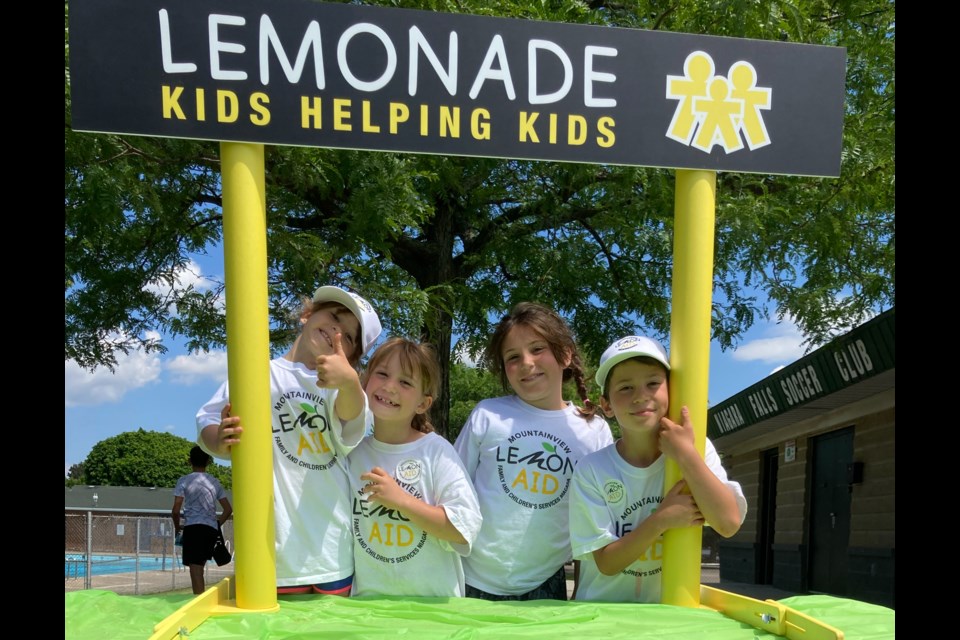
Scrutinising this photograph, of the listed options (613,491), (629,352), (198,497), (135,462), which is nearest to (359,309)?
(629,352)

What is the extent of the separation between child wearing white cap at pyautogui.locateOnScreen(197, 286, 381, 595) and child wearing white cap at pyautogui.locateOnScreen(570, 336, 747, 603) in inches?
29.9

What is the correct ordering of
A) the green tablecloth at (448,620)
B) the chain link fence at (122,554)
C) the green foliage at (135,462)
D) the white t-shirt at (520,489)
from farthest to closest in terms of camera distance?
the green foliage at (135,462) → the chain link fence at (122,554) → the white t-shirt at (520,489) → the green tablecloth at (448,620)

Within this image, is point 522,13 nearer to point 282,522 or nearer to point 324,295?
point 324,295

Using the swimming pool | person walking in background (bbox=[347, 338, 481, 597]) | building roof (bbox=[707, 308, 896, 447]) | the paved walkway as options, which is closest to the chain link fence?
the swimming pool

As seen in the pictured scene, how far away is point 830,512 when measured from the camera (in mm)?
13078

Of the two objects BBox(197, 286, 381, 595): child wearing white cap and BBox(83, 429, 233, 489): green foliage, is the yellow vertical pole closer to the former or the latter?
BBox(197, 286, 381, 595): child wearing white cap

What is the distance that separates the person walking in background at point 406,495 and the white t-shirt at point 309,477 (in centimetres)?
7

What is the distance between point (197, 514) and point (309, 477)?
6.11 m

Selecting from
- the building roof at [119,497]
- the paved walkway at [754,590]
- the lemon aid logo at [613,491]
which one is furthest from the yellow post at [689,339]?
the building roof at [119,497]

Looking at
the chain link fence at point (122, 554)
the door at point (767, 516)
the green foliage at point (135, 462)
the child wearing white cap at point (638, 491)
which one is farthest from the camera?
the green foliage at point (135, 462)

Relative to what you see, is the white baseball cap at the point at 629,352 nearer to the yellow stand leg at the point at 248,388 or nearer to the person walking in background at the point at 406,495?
the person walking in background at the point at 406,495

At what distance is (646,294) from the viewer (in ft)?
30.8

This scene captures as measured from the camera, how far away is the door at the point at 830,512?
1249 cm
